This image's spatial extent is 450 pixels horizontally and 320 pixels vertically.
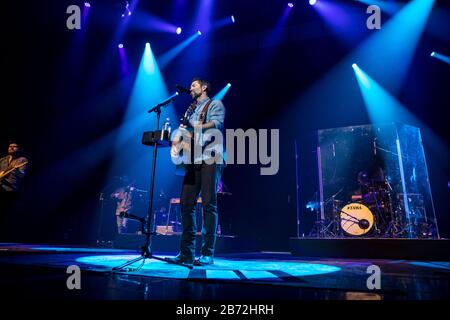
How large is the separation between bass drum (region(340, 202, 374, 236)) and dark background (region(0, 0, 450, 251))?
81cm

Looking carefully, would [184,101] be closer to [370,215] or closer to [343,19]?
[343,19]

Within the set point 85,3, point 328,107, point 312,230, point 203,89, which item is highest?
point 85,3

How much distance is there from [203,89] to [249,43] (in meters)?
4.73

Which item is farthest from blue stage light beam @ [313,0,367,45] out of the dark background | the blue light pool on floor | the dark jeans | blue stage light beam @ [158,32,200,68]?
the blue light pool on floor

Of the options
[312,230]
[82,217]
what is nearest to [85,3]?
[82,217]

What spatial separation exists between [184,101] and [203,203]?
5753 mm

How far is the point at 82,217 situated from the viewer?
8.63 m

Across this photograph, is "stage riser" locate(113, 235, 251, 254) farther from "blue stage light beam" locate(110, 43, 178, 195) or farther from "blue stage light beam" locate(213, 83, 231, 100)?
"blue stage light beam" locate(213, 83, 231, 100)

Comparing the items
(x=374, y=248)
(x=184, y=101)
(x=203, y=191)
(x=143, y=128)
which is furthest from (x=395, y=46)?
(x=143, y=128)

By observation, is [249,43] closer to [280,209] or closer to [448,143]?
[280,209]

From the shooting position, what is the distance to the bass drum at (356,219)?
632 centimetres

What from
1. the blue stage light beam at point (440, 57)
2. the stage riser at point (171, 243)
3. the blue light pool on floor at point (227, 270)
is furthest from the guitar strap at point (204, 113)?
the blue stage light beam at point (440, 57)

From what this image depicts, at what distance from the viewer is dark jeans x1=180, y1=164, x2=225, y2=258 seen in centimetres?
304

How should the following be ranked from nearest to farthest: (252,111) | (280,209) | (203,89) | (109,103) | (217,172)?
(217,172) < (203,89) < (280,209) < (252,111) < (109,103)
